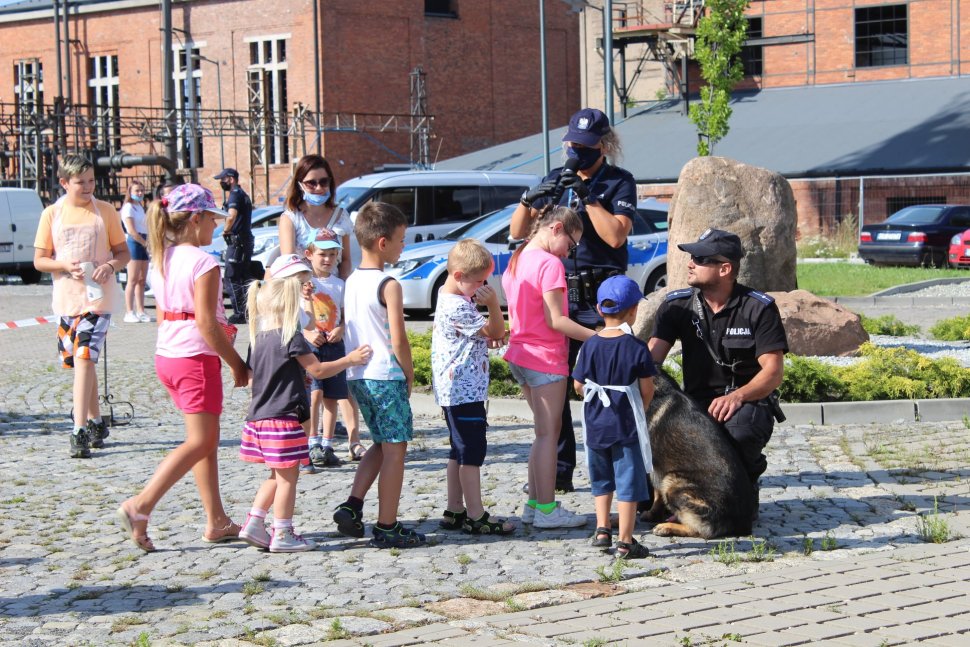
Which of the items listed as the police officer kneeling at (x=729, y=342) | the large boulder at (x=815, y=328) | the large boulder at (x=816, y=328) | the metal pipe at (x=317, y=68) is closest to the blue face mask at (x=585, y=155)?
the police officer kneeling at (x=729, y=342)

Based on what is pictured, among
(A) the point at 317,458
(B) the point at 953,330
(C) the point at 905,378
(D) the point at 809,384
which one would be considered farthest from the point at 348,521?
(B) the point at 953,330

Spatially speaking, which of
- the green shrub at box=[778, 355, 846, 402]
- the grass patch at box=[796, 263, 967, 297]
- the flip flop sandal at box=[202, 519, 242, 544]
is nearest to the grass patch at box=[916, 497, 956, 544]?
the flip flop sandal at box=[202, 519, 242, 544]

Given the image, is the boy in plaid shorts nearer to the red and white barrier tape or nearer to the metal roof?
the red and white barrier tape

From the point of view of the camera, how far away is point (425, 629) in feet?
16.5

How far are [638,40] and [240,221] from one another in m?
28.3

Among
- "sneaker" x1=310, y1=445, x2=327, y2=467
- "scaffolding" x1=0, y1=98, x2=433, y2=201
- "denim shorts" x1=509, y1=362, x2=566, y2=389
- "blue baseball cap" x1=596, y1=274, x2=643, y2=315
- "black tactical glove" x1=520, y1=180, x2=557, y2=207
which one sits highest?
"scaffolding" x1=0, y1=98, x2=433, y2=201

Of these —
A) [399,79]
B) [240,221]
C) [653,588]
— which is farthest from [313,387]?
[399,79]

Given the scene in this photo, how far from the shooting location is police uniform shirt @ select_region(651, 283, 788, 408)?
6.70m

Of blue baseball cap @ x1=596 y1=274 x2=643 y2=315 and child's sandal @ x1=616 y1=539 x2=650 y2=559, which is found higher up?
blue baseball cap @ x1=596 y1=274 x2=643 y2=315

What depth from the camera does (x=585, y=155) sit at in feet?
23.8

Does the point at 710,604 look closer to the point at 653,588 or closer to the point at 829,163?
the point at 653,588

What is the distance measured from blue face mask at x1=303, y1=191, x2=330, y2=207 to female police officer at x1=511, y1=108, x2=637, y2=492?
4.84 feet

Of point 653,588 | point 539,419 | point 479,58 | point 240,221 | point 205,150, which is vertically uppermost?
point 479,58

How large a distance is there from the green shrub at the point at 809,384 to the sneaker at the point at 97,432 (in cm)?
501
